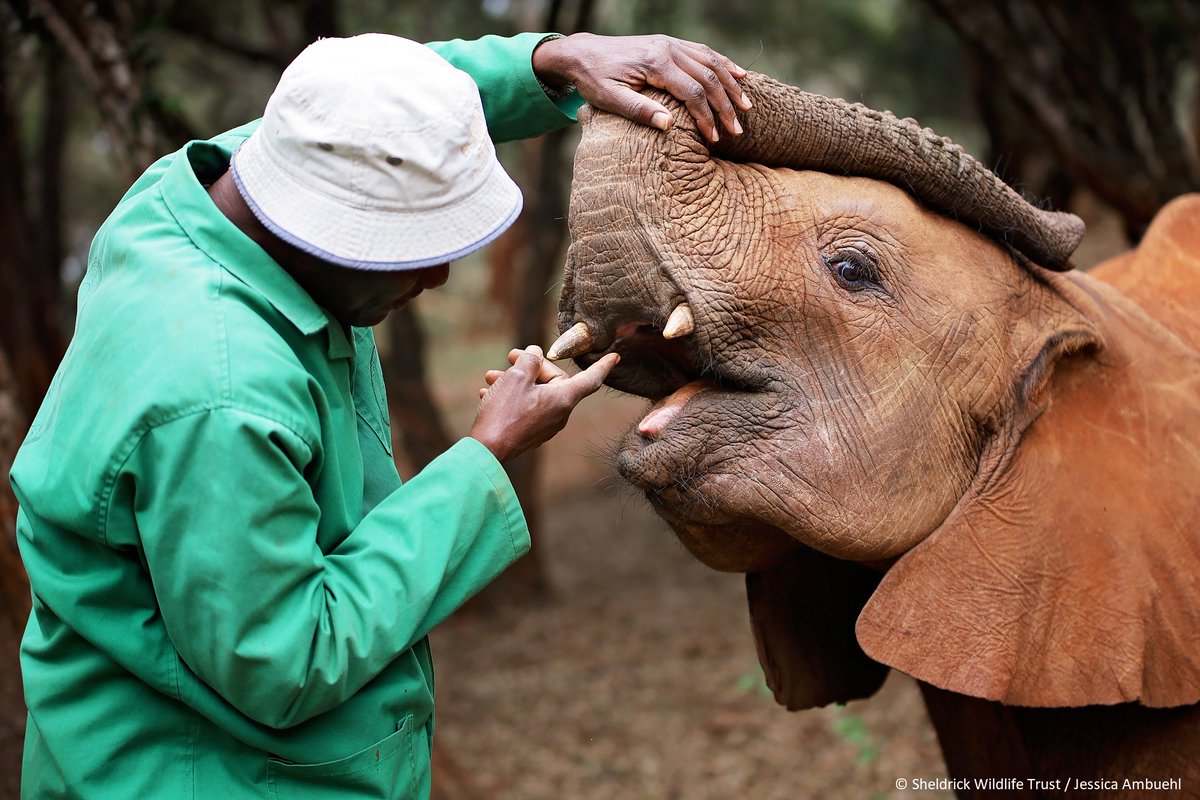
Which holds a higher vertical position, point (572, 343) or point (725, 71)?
point (725, 71)

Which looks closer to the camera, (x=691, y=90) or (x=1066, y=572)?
(x=691, y=90)

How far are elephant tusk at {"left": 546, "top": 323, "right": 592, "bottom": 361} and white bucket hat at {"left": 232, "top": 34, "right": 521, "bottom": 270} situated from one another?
534 mm

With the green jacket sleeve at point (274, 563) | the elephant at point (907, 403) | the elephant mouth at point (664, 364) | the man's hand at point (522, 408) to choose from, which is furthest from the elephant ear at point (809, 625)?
the green jacket sleeve at point (274, 563)

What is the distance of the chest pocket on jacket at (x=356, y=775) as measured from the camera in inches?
79.4

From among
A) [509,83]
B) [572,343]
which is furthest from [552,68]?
[572,343]

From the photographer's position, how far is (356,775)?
6.77ft

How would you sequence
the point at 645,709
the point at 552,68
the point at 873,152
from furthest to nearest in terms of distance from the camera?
1. the point at 645,709
2. the point at 552,68
3. the point at 873,152

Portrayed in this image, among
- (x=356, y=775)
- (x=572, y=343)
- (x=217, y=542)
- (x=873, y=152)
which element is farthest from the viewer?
(x=873, y=152)

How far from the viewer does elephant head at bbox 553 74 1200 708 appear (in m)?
2.40

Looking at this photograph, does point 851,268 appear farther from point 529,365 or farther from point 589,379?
point 529,365

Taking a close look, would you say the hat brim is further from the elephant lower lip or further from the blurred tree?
the blurred tree

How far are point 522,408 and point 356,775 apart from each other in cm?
69

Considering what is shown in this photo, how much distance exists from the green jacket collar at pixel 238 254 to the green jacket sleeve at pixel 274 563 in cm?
24

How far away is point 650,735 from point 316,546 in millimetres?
4569
